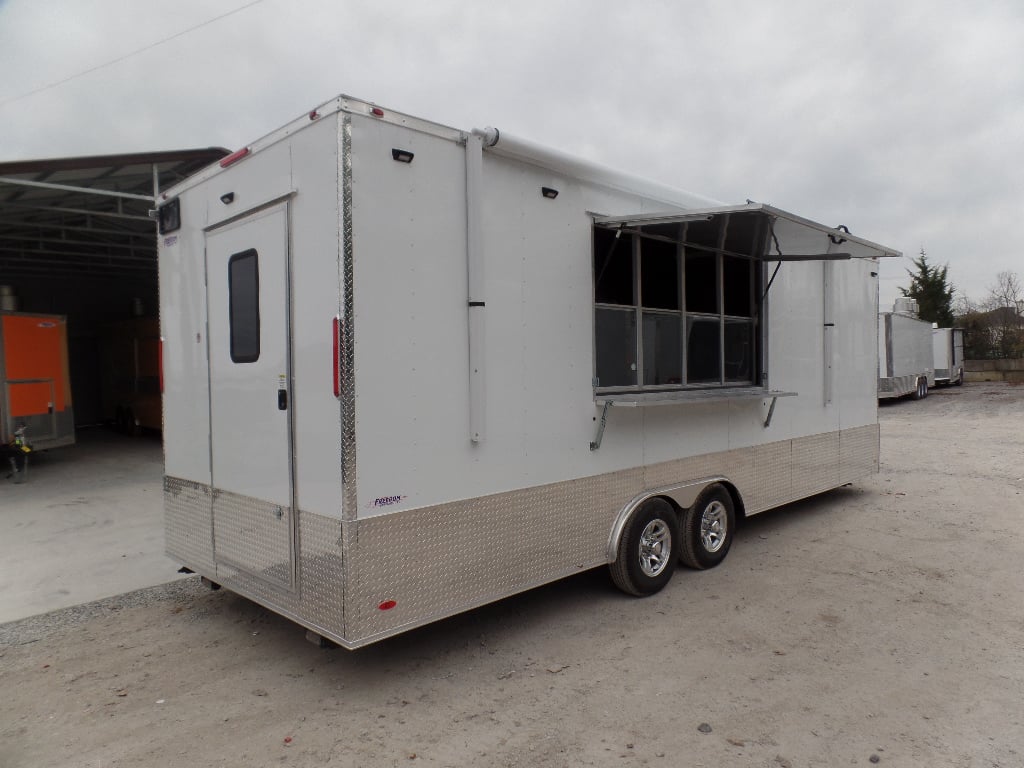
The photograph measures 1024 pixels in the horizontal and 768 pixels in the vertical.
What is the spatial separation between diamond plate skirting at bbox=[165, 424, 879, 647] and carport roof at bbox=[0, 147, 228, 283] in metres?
5.52

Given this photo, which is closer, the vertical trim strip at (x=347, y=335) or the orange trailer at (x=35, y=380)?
the vertical trim strip at (x=347, y=335)

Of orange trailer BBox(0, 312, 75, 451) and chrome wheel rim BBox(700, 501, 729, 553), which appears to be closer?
chrome wheel rim BBox(700, 501, 729, 553)

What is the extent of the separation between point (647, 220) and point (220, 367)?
2.78 m

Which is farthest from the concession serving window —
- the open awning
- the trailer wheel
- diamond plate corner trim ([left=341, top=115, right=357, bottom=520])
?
diamond plate corner trim ([left=341, top=115, right=357, bottom=520])

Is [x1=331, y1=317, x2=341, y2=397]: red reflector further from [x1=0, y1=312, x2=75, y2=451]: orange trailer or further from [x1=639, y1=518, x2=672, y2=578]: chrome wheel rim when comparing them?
[x1=0, y1=312, x2=75, y2=451]: orange trailer

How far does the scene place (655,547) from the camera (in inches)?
191

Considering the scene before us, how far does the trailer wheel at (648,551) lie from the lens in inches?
179

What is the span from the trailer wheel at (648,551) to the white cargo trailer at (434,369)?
2 cm

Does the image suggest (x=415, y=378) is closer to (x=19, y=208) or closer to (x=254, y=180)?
(x=254, y=180)

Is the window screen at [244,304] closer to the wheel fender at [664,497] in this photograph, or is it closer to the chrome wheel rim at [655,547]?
the wheel fender at [664,497]

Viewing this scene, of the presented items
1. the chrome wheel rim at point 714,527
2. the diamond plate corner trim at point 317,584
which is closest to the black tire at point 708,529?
the chrome wheel rim at point 714,527

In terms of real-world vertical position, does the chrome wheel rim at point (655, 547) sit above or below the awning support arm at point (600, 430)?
below

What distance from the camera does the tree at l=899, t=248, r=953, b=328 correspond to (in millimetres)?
34844

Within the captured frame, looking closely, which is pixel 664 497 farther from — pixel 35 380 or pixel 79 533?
pixel 35 380
